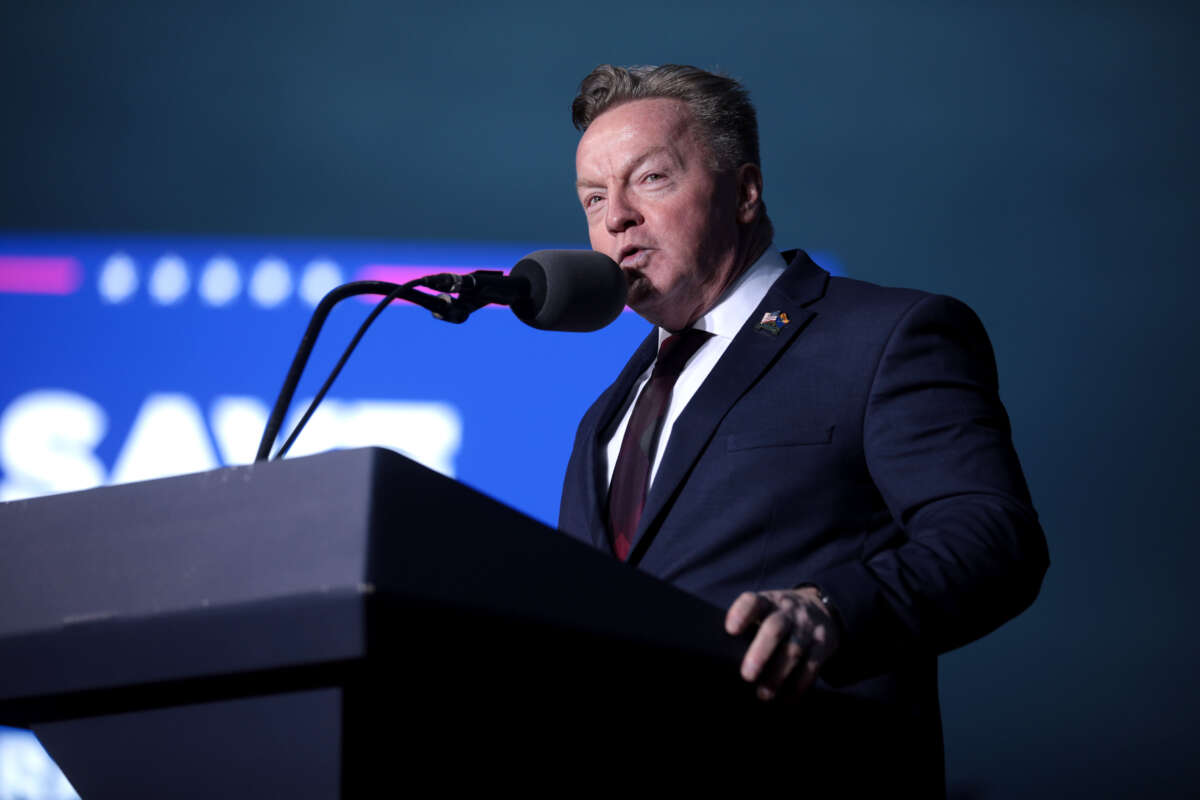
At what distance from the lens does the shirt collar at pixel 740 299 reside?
1.48 m

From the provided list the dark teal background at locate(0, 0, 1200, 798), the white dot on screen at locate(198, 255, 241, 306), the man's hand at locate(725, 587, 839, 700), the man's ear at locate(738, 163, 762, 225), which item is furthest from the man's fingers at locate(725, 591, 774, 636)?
the white dot on screen at locate(198, 255, 241, 306)

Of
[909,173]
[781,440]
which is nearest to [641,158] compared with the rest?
[781,440]

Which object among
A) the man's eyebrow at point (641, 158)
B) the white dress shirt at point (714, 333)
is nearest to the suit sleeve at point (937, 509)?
the white dress shirt at point (714, 333)

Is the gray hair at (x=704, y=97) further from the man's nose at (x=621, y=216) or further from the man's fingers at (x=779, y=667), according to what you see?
the man's fingers at (x=779, y=667)

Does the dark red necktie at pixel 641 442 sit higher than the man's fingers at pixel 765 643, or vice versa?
the dark red necktie at pixel 641 442

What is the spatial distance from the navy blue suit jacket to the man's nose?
0.26 m

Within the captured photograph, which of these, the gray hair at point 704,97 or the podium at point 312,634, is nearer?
the podium at point 312,634

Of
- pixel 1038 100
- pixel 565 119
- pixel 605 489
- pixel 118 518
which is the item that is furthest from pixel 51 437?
pixel 1038 100

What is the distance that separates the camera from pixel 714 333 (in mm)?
1478

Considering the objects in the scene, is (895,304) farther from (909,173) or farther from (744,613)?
(909,173)

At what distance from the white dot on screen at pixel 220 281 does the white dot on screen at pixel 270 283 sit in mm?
41

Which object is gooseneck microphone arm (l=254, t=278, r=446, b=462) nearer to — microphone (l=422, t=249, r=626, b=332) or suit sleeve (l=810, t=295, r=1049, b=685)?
microphone (l=422, t=249, r=626, b=332)

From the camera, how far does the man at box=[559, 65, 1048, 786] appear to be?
84 centimetres

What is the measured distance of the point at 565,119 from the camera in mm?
2498
